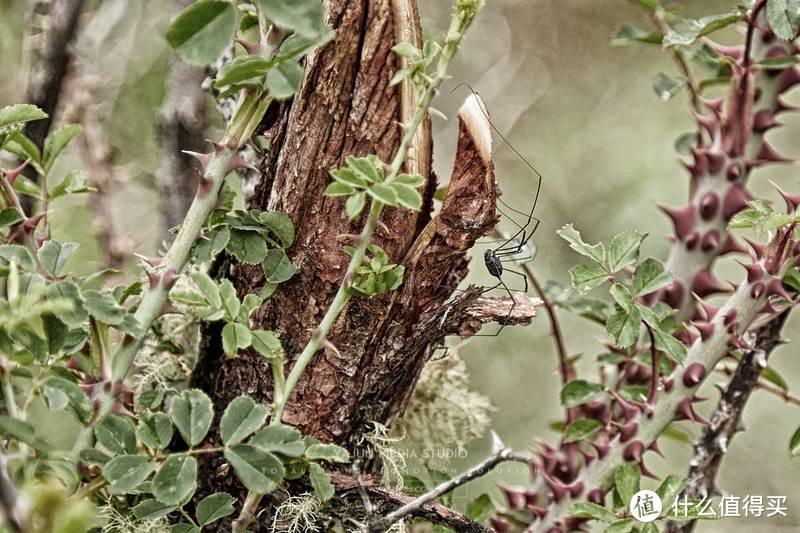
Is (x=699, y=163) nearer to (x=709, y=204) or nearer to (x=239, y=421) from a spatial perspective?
(x=709, y=204)

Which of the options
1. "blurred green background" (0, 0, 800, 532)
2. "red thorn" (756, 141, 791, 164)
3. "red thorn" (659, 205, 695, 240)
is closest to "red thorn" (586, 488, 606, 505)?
"red thorn" (659, 205, 695, 240)

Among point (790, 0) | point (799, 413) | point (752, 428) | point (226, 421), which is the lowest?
point (226, 421)

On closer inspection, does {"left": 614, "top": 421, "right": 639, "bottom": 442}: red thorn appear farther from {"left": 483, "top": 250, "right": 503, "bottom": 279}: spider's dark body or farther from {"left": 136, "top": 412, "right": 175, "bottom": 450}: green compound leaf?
{"left": 136, "top": 412, "right": 175, "bottom": 450}: green compound leaf

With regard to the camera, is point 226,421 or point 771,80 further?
point 771,80

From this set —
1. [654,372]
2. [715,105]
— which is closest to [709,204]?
[715,105]

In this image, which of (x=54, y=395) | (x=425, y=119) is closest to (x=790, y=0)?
(x=425, y=119)

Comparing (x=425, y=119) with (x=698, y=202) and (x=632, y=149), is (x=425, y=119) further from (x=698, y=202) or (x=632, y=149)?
(x=632, y=149)
